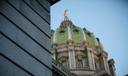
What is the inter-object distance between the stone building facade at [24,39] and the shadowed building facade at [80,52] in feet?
147

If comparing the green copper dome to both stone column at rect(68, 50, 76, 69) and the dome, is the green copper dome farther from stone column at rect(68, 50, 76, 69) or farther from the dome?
stone column at rect(68, 50, 76, 69)

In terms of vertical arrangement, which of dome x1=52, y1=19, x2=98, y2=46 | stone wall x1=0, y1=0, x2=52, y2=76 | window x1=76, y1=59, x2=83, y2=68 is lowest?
stone wall x1=0, y1=0, x2=52, y2=76

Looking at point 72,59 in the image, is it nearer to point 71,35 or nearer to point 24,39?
point 71,35

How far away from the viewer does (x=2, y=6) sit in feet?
20.1

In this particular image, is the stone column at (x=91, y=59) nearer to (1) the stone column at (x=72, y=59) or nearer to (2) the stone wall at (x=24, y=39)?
(1) the stone column at (x=72, y=59)

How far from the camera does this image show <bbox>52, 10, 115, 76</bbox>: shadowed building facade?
57.5 meters

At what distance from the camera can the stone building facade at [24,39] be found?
5.74m

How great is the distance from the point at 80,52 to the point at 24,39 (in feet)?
178

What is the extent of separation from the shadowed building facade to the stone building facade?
44.9 metres

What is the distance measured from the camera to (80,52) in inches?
2377

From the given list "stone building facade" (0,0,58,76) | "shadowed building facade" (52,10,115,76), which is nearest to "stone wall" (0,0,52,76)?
"stone building facade" (0,0,58,76)

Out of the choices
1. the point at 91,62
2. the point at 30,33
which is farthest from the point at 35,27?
the point at 91,62

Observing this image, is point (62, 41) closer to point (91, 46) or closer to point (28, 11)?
point (91, 46)

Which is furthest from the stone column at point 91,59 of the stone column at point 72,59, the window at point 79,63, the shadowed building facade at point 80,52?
the stone column at point 72,59
